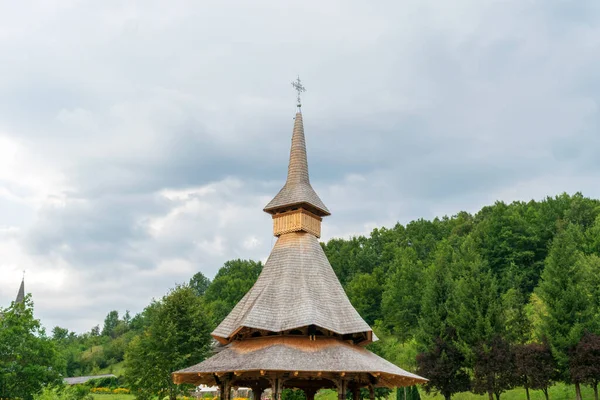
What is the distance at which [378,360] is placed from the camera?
2083 centimetres

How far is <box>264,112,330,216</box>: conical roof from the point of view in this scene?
24.3 metres

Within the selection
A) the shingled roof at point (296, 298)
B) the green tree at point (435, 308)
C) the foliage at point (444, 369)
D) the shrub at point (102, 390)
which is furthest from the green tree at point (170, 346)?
the shrub at point (102, 390)

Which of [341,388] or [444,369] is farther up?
[444,369]

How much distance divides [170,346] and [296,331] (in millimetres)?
15738

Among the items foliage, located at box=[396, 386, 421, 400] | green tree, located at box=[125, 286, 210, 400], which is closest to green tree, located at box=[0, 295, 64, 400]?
green tree, located at box=[125, 286, 210, 400]

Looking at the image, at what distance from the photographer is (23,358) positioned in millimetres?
33188

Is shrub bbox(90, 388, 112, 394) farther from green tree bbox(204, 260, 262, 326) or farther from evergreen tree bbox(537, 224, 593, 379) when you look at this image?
evergreen tree bbox(537, 224, 593, 379)

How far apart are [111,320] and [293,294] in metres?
129

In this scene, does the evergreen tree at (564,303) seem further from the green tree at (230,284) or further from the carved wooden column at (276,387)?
the green tree at (230,284)

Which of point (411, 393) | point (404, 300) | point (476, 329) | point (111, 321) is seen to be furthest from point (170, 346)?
point (111, 321)

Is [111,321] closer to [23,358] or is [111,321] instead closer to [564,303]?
[23,358]

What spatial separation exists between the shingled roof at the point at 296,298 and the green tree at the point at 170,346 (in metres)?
12.1

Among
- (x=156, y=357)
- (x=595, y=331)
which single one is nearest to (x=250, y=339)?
(x=156, y=357)

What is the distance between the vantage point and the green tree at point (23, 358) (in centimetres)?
3256
